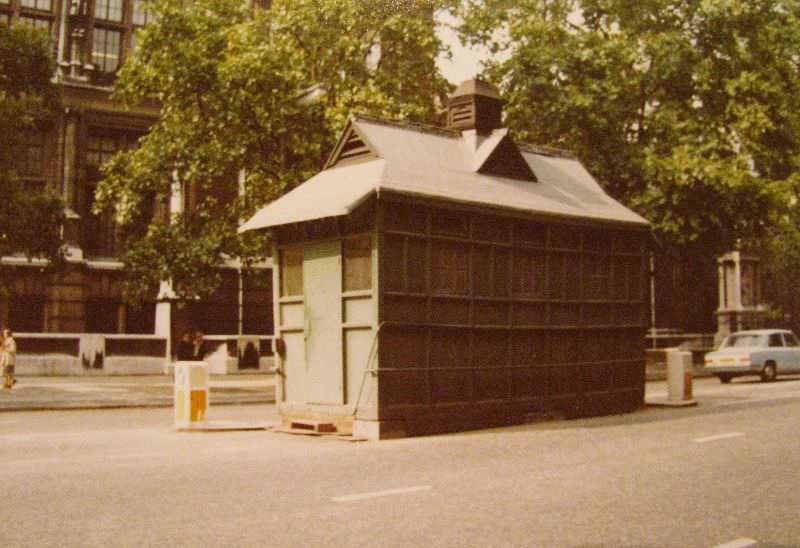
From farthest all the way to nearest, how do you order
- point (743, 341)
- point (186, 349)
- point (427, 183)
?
point (743, 341) < point (186, 349) < point (427, 183)

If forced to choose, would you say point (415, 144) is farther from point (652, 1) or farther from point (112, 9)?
point (112, 9)

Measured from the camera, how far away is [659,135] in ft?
116

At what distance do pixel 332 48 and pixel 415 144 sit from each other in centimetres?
1134

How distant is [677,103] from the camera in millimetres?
34906

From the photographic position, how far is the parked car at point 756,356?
32719 mm

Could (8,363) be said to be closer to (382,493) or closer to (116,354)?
(116,354)

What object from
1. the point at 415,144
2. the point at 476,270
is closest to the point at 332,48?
the point at 415,144

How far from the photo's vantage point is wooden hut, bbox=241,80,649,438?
651 inches

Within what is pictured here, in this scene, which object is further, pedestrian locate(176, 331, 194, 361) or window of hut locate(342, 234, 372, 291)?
pedestrian locate(176, 331, 194, 361)

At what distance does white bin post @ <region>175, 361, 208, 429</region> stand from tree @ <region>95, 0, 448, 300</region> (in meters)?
10.5

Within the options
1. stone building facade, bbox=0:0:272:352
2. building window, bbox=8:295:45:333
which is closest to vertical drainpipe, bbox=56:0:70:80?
stone building facade, bbox=0:0:272:352

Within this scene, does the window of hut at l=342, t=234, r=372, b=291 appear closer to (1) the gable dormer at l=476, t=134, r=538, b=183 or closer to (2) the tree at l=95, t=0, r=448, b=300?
(1) the gable dormer at l=476, t=134, r=538, b=183

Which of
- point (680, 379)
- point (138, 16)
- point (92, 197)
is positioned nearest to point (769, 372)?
point (680, 379)

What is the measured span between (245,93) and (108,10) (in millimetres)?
20362
